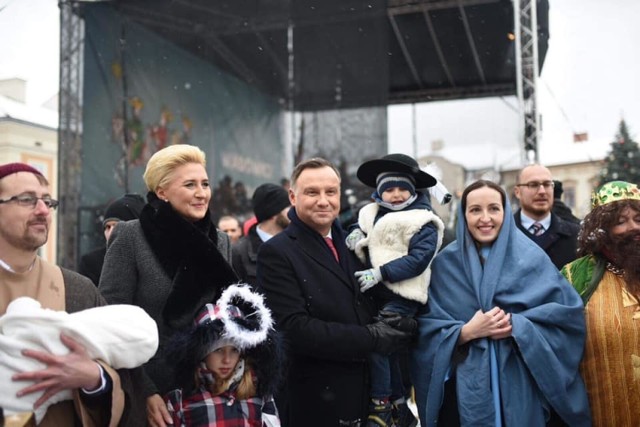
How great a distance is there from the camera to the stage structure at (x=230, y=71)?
9.09 m

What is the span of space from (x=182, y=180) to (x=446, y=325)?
1319 mm

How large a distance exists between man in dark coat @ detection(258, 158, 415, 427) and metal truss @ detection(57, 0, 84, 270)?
23.4 feet

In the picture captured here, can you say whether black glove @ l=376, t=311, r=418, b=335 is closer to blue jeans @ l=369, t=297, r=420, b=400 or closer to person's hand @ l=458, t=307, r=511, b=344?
blue jeans @ l=369, t=297, r=420, b=400

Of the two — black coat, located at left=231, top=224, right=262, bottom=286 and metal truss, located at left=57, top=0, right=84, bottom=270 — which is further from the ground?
metal truss, located at left=57, top=0, right=84, bottom=270

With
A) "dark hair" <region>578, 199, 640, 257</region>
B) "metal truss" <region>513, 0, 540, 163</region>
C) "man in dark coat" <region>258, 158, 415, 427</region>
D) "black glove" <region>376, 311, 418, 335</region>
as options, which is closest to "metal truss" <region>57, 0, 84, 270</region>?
"metal truss" <region>513, 0, 540, 163</region>

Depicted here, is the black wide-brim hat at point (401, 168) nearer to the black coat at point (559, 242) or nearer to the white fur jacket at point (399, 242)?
the white fur jacket at point (399, 242)

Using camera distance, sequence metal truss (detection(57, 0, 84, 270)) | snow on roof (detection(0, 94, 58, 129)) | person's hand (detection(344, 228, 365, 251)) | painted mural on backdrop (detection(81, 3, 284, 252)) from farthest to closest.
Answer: snow on roof (detection(0, 94, 58, 129)), painted mural on backdrop (detection(81, 3, 284, 252)), metal truss (detection(57, 0, 84, 270)), person's hand (detection(344, 228, 365, 251))

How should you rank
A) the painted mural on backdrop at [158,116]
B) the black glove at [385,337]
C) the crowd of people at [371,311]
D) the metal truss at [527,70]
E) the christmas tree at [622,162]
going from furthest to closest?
the christmas tree at [622,162] → the painted mural on backdrop at [158,116] → the metal truss at [527,70] → the black glove at [385,337] → the crowd of people at [371,311]

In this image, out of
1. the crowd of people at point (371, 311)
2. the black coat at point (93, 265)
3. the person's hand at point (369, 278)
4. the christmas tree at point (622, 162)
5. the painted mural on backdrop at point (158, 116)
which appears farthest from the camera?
the christmas tree at point (622, 162)

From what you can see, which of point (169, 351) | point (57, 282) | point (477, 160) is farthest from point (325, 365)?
point (477, 160)

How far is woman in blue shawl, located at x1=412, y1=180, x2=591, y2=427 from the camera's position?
2590mm

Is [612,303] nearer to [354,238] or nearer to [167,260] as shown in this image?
[354,238]

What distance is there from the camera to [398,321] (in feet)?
8.75

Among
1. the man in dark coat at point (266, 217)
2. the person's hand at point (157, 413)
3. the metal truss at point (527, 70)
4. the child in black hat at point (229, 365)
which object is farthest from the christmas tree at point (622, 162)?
the person's hand at point (157, 413)
